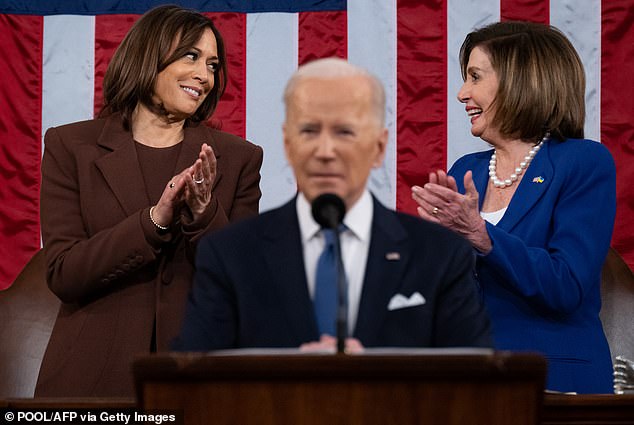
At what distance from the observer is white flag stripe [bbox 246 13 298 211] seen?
371 centimetres

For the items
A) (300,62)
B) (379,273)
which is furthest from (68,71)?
(379,273)

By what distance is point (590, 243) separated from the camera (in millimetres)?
2430

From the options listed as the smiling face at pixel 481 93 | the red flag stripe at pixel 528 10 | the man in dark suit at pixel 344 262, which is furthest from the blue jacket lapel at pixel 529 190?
the red flag stripe at pixel 528 10

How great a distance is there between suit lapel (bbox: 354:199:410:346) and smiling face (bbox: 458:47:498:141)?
1052 millimetres

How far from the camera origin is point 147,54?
2.57 meters

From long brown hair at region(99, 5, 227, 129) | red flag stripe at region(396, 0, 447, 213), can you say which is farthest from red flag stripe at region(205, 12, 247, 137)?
long brown hair at region(99, 5, 227, 129)

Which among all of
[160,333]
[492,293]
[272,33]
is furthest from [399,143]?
[160,333]

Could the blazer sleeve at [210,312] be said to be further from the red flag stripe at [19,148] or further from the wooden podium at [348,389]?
the red flag stripe at [19,148]

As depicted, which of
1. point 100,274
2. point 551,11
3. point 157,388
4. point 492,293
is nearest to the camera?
point 157,388

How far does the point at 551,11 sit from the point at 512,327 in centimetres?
161

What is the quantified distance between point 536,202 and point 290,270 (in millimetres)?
1067

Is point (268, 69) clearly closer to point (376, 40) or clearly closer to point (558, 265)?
point (376, 40)

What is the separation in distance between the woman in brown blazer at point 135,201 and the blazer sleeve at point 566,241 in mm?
676

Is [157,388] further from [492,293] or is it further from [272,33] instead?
[272,33]
